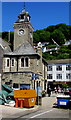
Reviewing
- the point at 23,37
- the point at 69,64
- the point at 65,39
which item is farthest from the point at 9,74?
the point at 65,39

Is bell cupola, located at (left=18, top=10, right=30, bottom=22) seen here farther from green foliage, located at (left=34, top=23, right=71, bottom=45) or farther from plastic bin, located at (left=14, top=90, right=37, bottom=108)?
green foliage, located at (left=34, top=23, right=71, bottom=45)

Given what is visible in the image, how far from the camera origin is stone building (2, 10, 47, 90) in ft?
97.6

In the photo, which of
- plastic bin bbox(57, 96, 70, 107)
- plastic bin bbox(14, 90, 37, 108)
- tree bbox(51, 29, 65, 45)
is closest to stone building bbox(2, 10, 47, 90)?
plastic bin bbox(57, 96, 70, 107)

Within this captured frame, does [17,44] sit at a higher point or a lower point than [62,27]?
lower

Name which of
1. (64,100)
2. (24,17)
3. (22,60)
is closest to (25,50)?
(22,60)

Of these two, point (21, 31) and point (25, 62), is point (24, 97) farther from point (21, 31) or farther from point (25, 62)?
point (21, 31)

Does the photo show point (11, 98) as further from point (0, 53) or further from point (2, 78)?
point (0, 53)

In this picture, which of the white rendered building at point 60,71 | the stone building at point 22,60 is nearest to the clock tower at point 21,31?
the stone building at point 22,60

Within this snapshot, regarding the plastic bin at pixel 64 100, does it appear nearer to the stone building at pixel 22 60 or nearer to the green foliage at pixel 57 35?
the stone building at pixel 22 60

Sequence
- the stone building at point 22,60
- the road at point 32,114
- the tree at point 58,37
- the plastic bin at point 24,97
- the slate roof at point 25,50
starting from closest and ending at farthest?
the road at point 32,114 < the plastic bin at point 24,97 < the stone building at point 22,60 < the slate roof at point 25,50 < the tree at point 58,37

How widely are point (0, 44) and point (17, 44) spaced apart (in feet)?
11.1

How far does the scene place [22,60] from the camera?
33219mm

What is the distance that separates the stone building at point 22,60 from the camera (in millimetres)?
29750

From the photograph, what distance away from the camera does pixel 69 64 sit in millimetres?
56469
